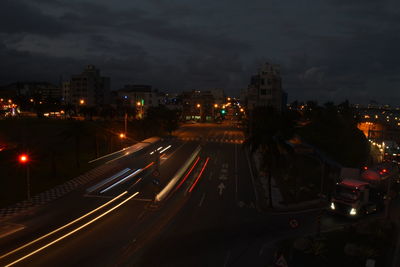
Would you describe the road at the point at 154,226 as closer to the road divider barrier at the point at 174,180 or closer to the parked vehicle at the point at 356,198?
the road divider barrier at the point at 174,180

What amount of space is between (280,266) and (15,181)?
29.9 m

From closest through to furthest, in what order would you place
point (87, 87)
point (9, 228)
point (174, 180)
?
1. point (9, 228)
2. point (174, 180)
3. point (87, 87)

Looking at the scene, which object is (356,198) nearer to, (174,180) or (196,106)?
(174,180)

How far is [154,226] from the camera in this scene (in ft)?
72.2

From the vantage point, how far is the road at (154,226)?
1730cm

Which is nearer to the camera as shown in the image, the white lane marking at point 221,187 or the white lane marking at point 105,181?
the white lane marking at point 105,181

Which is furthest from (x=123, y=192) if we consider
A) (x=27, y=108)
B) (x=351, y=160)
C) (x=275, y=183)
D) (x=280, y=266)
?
(x=27, y=108)

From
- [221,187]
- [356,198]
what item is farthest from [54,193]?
[356,198]

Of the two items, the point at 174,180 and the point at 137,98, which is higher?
the point at 137,98

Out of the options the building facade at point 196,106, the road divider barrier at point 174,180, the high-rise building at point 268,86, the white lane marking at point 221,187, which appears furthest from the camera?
the building facade at point 196,106

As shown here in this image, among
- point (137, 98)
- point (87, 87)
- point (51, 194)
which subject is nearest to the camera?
point (51, 194)

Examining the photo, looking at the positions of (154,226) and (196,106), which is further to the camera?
(196,106)

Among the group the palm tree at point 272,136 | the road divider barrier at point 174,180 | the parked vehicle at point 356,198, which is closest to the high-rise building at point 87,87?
the road divider barrier at point 174,180

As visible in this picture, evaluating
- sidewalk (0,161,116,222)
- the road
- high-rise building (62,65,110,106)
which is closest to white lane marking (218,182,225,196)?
the road
